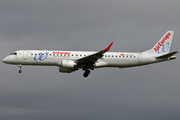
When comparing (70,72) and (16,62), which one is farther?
(70,72)

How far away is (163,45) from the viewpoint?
6175 cm

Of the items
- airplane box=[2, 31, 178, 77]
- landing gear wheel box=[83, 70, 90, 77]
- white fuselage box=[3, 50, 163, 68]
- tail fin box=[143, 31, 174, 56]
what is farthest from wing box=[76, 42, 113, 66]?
tail fin box=[143, 31, 174, 56]

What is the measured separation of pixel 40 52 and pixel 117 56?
11.9 m

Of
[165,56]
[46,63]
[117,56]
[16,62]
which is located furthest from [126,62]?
[16,62]

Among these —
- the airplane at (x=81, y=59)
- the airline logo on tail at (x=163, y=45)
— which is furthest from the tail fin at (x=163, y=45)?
the airplane at (x=81, y=59)

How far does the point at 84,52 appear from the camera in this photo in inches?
2266

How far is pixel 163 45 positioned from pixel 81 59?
15020mm

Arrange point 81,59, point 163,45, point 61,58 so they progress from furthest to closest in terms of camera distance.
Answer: point 163,45 → point 61,58 → point 81,59

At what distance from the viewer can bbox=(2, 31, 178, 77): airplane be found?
5606 centimetres

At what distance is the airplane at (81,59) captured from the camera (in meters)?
56.1

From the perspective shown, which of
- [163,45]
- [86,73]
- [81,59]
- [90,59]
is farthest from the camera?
[163,45]

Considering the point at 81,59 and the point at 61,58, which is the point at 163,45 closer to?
the point at 81,59

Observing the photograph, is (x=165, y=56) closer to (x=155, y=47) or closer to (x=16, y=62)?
(x=155, y=47)

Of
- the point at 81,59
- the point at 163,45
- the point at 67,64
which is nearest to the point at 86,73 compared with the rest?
the point at 81,59
